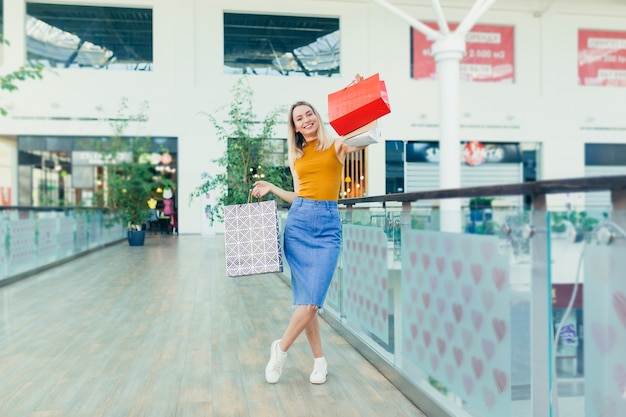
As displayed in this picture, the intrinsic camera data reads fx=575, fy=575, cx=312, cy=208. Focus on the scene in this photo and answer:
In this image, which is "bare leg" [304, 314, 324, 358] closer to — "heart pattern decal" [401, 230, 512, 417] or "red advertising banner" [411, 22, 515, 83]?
"heart pattern decal" [401, 230, 512, 417]

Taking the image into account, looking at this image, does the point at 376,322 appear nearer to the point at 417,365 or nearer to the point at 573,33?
the point at 417,365

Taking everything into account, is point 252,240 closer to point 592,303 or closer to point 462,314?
point 462,314

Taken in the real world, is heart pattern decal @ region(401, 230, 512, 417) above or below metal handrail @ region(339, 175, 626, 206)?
below

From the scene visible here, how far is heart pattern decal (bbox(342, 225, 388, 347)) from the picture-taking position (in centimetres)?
342

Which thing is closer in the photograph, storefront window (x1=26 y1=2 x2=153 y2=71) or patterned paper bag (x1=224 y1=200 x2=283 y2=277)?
patterned paper bag (x1=224 y1=200 x2=283 y2=277)

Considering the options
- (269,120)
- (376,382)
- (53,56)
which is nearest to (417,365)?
(376,382)

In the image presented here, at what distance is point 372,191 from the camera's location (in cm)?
1931

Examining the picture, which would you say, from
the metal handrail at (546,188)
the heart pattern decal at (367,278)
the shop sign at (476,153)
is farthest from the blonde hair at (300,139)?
the shop sign at (476,153)

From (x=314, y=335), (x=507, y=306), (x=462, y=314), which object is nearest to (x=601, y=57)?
(x=314, y=335)

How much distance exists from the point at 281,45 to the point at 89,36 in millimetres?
6047

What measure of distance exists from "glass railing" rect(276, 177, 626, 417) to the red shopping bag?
448mm

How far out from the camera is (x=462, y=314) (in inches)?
90.7

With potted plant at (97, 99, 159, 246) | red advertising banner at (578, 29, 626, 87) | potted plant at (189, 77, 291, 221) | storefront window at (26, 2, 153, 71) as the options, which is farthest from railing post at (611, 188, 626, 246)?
red advertising banner at (578, 29, 626, 87)

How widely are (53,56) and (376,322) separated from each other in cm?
1751
